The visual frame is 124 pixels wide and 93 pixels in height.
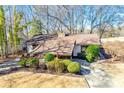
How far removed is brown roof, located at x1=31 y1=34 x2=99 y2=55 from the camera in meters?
5.80

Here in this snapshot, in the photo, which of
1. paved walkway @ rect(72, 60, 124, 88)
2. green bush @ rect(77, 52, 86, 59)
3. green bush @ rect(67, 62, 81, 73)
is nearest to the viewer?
paved walkway @ rect(72, 60, 124, 88)

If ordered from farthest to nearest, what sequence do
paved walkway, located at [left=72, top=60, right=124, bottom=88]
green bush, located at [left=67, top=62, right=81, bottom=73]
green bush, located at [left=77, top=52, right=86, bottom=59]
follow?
green bush, located at [left=77, top=52, right=86, bottom=59] < green bush, located at [left=67, top=62, right=81, bottom=73] < paved walkway, located at [left=72, top=60, right=124, bottom=88]

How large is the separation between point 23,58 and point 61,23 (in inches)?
44.5

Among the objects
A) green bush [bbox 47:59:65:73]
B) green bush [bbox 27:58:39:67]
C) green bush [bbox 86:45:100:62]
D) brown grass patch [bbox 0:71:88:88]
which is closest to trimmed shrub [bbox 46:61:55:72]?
green bush [bbox 47:59:65:73]

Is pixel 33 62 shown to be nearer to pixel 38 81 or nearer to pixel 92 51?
pixel 38 81

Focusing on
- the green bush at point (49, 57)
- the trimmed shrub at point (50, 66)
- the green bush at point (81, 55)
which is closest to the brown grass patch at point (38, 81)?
the trimmed shrub at point (50, 66)

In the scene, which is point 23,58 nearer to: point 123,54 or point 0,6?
point 0,6

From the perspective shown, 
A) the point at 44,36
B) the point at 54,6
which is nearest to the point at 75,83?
the point at 44,36

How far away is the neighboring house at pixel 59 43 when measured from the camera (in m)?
5.80

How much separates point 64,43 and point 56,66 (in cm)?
54

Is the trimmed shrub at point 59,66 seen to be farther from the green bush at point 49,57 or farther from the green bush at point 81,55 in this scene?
the green bush at point 81,55

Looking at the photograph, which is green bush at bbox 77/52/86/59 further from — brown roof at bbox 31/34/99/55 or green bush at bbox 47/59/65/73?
green bush at bbox 47/59/65/73

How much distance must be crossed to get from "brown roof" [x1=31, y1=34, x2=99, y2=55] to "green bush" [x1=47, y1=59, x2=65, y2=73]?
20 cm
